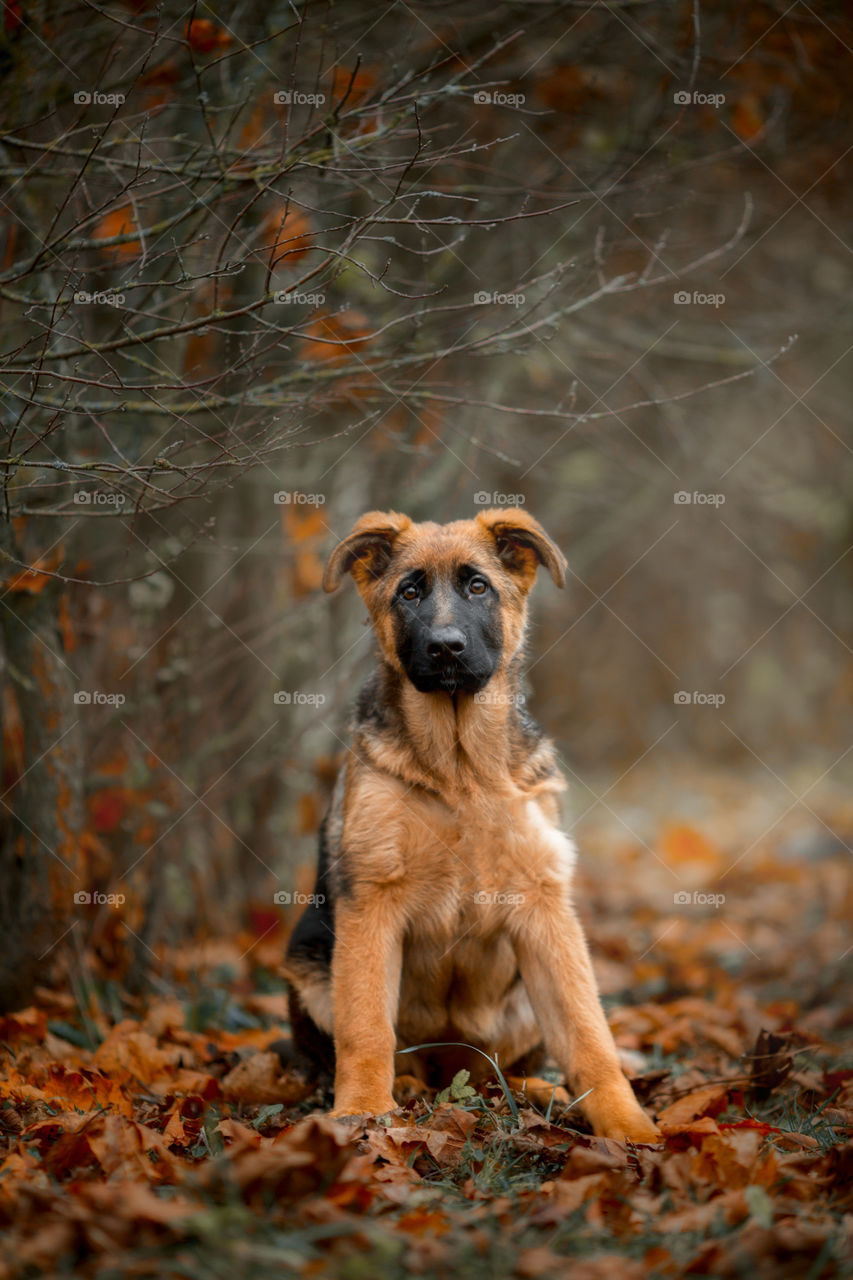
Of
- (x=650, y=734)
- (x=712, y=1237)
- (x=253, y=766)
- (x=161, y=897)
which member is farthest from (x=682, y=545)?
(x=712, y=1237)

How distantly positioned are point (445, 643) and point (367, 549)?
0.95 meters

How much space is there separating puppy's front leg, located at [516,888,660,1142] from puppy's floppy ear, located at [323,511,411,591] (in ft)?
5.82

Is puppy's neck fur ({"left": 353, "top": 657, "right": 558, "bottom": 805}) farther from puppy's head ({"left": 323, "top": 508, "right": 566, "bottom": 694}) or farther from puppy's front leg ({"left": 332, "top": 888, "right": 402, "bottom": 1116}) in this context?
puppy's front leg ({"left": 332, "top": 888, "right": 402, "bottom": 1116})

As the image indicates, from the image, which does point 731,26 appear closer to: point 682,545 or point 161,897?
point 161,897

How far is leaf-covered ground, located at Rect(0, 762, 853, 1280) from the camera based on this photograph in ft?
7.61

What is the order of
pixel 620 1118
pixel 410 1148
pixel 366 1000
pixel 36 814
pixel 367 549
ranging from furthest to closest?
pixel 36 814
pixel 367 549
pixel 366 1000
pixel 620 1118
pixel 410 1148

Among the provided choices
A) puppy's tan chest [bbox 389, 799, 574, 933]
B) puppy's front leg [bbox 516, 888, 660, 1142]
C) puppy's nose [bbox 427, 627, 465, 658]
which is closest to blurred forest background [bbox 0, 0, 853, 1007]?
puppy's nose [bbox 427, 627, 465, 658]

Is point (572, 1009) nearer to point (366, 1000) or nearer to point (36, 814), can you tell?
point (366, 1000)

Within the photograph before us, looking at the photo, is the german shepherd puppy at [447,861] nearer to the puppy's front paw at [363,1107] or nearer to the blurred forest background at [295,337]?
the puppy's front paw at [363,1107]

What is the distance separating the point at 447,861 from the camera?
13.9 ft

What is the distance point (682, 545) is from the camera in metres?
18.1

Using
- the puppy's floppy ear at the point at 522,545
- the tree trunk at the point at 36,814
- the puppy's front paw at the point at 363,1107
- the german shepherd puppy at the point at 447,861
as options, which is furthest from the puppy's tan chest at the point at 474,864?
the tree trunk at the point at 36,814

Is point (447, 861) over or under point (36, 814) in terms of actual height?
under

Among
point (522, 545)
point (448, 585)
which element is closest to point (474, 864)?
point (448, 585)
